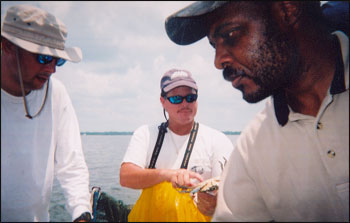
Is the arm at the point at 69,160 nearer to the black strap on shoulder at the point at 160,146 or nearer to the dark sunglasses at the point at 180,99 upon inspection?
the black strap on shoulder at the point at 160,146

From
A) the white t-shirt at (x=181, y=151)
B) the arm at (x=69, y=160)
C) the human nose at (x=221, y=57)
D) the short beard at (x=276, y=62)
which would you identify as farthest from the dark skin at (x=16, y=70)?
Result: the short beard at (x=276, y=62)

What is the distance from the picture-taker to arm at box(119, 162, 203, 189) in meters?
2.27

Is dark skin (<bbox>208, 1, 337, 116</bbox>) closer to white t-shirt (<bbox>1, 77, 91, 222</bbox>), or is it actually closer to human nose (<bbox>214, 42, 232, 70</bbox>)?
human nose (<bbox>214, 42, 232, 70</bbox>)

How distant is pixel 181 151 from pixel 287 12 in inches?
79.8

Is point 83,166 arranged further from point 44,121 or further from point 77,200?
point 44,121

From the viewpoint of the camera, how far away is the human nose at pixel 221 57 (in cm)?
157

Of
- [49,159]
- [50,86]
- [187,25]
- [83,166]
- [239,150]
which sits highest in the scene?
[187,25]

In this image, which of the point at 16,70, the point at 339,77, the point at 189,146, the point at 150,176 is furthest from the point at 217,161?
the point at 16,70

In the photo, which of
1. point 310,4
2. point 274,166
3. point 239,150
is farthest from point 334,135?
point 310,4

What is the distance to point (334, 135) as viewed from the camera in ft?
4.35

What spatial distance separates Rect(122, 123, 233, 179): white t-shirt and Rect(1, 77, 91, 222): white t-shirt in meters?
0.87

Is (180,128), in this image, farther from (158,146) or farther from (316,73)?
(316,73)

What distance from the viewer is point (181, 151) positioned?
111 inches

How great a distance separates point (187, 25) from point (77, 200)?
187 cm
